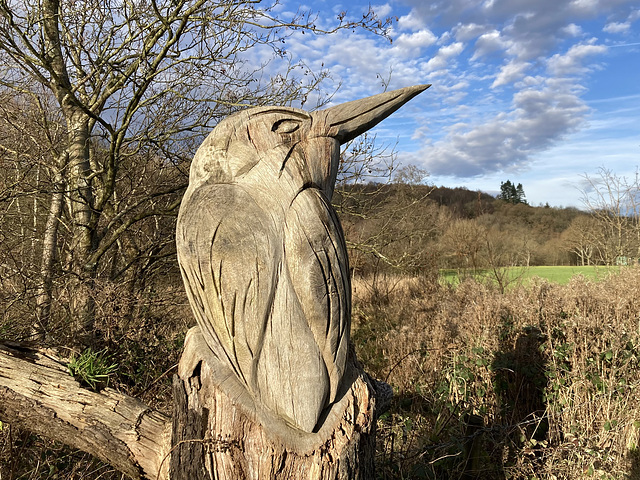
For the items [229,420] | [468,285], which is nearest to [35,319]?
[229,420]

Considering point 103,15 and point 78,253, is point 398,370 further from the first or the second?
point 103,15

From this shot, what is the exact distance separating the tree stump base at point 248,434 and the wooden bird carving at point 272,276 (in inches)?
1.9

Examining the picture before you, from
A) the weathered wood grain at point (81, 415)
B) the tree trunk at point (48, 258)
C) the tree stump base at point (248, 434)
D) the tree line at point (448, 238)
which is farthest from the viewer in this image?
the tree line at point (448, 238)

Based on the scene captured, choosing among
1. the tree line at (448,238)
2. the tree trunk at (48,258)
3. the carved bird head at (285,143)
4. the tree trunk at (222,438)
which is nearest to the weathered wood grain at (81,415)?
the tree trunk at (222,438)

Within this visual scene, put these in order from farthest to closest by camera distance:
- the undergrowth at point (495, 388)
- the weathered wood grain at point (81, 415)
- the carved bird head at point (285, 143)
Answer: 1. the undergrowth at point (495, 388)
2. the weathered wood grain at point (81, 415)
3. the carved bird head at point (285, 143)

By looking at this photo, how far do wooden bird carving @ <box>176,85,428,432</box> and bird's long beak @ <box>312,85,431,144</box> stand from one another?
0.50 feet

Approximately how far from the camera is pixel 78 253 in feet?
15.2

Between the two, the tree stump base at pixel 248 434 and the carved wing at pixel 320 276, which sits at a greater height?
the carved wing at pixel 320 276

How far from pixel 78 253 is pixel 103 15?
263 cm

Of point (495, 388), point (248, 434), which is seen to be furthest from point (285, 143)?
point (495, 388)

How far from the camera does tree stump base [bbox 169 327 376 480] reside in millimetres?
1516

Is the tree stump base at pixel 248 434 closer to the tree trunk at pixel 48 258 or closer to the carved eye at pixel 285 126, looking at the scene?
the carved eye at pixel 285 126

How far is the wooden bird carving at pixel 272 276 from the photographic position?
5.01ft

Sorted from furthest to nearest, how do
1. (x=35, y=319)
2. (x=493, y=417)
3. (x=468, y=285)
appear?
(x=468, y=285) < (x=493, y=417) < (x=35, y=319)
